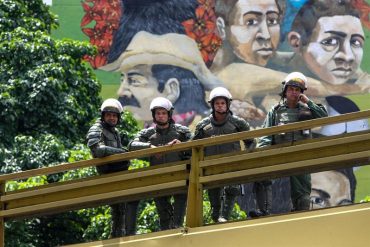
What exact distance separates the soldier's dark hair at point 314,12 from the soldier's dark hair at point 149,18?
267 cm

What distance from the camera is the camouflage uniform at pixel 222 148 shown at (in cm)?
1091

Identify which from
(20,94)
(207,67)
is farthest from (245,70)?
(20,94)

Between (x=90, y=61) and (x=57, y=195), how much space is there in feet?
81.7

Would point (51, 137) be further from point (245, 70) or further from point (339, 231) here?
point (245, 70)

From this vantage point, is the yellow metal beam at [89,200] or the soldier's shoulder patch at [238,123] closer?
the yellow metal beam at [89,200]

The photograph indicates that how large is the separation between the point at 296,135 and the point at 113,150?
1491mm

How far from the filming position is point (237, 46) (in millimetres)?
36625

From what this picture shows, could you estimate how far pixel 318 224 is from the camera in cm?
958

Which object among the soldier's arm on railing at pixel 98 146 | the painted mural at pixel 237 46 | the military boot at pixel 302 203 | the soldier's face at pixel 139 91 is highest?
the painted mural at pixel 237 46

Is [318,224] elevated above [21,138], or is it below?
below

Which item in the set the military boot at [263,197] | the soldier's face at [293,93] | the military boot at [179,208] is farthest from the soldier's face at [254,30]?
the military boot at [263,197]

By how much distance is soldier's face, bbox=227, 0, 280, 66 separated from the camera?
119ft

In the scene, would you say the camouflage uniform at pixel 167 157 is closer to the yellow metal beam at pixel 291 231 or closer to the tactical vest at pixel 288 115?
the yellow metal beam at pixel 291 231

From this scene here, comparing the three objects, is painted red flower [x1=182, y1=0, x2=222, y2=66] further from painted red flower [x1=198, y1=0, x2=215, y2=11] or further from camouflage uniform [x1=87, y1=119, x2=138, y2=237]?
camouflage uniform [x1=87, y1=119, x2=138, y2=237]
